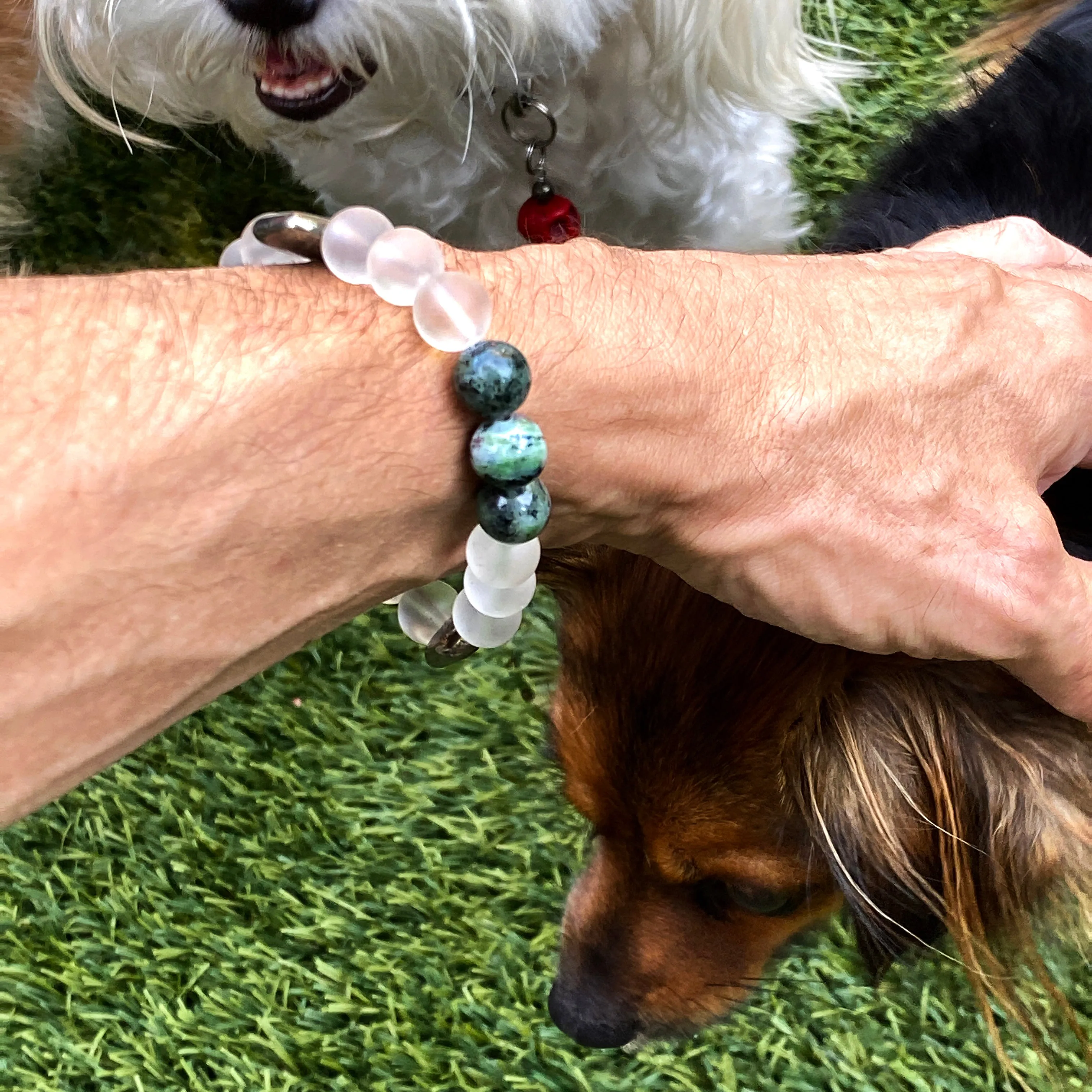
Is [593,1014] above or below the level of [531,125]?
below

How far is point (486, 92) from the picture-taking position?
1448 mm

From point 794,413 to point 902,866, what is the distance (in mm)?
445

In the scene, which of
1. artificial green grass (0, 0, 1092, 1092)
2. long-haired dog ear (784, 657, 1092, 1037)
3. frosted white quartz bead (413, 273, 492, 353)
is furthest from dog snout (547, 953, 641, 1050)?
frosted white quartz bead (413, 273, 492, 353)

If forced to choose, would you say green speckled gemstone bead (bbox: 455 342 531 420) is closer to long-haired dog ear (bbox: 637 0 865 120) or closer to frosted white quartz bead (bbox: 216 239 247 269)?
frosted white quartz bead (bbox: 216 239 247 269)

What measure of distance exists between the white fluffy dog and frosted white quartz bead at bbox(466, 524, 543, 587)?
0.77 metres

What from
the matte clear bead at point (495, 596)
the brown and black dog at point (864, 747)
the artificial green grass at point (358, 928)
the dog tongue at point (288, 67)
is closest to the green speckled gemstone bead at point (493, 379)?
the matte clear bead at point (495, 596)

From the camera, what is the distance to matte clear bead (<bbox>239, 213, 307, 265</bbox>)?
83 centimetres

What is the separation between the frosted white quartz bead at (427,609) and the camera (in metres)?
0.97

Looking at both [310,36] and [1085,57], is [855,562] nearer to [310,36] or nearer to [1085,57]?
[1085,57]

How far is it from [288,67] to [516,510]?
2.87 feet

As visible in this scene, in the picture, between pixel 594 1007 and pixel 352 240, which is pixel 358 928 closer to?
pixel 594 1007

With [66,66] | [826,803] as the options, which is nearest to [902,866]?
[826,803]

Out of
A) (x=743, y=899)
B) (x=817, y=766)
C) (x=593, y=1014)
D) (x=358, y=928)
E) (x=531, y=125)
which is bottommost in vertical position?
(x=358, y=928)

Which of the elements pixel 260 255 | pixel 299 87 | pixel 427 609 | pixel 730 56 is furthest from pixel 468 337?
pixel 730 56
